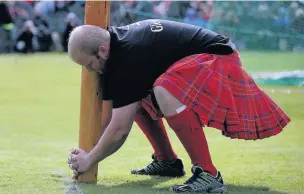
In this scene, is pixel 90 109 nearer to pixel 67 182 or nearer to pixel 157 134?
pixel 67 182

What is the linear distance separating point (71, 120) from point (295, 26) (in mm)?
6018

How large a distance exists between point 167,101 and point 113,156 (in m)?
1.62

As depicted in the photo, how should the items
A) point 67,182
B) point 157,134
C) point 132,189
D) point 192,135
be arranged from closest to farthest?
point 192,135 < point 132,189 < point 67,182 < point 157,134

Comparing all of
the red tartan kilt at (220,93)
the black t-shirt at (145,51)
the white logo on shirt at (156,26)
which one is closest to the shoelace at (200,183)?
the red tartan kilt at (220,93)

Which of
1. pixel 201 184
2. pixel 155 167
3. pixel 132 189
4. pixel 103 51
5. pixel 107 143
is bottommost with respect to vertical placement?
pixel 155 167

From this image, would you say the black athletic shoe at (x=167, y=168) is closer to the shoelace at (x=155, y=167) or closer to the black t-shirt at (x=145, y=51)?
the shoelace at (x=155, y=167)

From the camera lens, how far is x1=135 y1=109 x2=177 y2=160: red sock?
4.70 meters

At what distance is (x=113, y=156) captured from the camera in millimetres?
5613

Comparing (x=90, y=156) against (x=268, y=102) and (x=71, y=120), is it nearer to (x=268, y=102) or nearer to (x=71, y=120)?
(x=268, y=102)

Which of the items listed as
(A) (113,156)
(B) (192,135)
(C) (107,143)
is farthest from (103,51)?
(A) (113,156)

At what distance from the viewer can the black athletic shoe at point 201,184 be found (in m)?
4.16

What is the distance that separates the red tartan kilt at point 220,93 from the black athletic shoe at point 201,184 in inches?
9.8

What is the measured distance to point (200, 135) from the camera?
4160 mm

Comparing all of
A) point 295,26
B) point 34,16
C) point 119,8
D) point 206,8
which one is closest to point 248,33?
point 295,26
